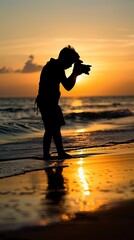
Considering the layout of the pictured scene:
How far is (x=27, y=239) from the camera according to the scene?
288 centimetres

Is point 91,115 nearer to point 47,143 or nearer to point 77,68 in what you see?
point 47,143

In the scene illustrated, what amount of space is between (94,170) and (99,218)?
235cm

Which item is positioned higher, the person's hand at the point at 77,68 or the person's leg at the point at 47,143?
the person's hand at the point at 77,68

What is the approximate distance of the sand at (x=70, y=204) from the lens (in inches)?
118

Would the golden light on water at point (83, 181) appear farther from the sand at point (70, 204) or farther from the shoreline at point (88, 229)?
the shoreline at point (88, 229)

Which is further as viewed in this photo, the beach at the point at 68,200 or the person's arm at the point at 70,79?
the person's arm at the point at 70,79

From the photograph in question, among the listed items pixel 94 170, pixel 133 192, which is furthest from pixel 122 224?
pixel 94 170

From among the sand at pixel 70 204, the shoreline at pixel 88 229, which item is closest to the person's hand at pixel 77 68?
the sand at pixel 70 204

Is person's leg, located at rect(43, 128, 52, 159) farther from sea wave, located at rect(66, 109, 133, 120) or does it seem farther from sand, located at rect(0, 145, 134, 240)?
sea wave, located at rect(66, 109, 133, 120)

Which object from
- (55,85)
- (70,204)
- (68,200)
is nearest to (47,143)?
(55,85)

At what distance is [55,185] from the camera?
186 inches

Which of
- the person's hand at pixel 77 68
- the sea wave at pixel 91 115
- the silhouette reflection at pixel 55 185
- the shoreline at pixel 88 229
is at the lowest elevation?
the sea wave at pixel 91 115

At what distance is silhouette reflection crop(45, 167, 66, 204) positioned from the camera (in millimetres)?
4072

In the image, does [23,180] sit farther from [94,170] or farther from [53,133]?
[53,133]
